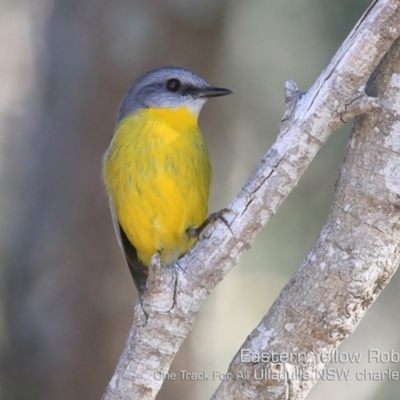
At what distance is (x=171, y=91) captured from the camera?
17.0ft

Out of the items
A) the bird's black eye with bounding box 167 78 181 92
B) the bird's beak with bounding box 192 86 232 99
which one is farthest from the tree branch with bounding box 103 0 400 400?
the bird's black eye with bounding box 167 78 181 92

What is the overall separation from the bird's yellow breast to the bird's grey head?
79 millimetres

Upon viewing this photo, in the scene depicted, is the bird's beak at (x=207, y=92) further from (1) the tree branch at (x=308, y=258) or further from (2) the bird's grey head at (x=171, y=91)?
(1) the tree branch at (x=308, y=258)

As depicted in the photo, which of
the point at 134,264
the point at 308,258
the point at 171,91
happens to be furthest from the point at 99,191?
the point at 308,258

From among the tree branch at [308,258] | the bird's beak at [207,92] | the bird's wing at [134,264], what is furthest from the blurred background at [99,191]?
the tree branch at [308,258]

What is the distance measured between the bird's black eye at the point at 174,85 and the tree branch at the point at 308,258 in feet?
6.35

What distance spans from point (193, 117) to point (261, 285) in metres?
3.76

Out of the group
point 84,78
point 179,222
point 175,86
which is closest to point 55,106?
point 84,78

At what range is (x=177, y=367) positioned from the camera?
636 centimetres

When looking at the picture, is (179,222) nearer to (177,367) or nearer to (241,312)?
(177,367)

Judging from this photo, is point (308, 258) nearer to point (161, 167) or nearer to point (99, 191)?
point (161, 167)

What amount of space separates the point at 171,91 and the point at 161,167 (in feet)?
2.49

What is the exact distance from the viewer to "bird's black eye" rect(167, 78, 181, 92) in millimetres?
5191

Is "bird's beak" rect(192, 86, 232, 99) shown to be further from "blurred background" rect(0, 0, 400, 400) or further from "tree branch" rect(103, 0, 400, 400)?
"tree branch" rect(103, 0, 400, 400)
